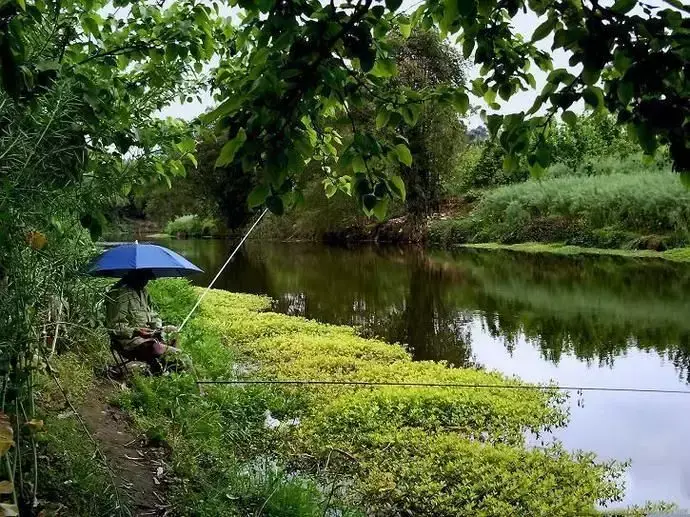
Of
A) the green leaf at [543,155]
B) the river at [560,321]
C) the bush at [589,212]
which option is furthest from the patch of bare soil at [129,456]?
the bush at [589,212]

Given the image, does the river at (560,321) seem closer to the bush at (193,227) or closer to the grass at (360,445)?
the grass at (360,445)

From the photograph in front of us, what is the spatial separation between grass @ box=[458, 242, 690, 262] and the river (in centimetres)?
86

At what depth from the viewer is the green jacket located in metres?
6.06

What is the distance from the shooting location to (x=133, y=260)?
635cm

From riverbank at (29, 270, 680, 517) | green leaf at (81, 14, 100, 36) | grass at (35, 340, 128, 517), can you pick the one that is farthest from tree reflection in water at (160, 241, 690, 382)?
green leaf at (81, 14, 100, 36)

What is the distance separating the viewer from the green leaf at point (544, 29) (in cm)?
188

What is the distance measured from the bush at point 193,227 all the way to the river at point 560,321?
33.1 meters

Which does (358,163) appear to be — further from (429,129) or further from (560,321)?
(429,129)

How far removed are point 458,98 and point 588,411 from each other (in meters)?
5.36

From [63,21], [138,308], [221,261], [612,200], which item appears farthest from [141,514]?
[221,261]

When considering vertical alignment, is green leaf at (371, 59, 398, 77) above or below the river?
above

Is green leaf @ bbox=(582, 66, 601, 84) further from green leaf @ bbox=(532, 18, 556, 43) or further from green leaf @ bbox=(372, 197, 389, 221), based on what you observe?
green leaf @ bbox=(372, 197, 389, 221)

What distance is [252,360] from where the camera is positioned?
28.1 feet

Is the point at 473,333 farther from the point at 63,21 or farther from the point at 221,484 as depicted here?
the point at 63,21
